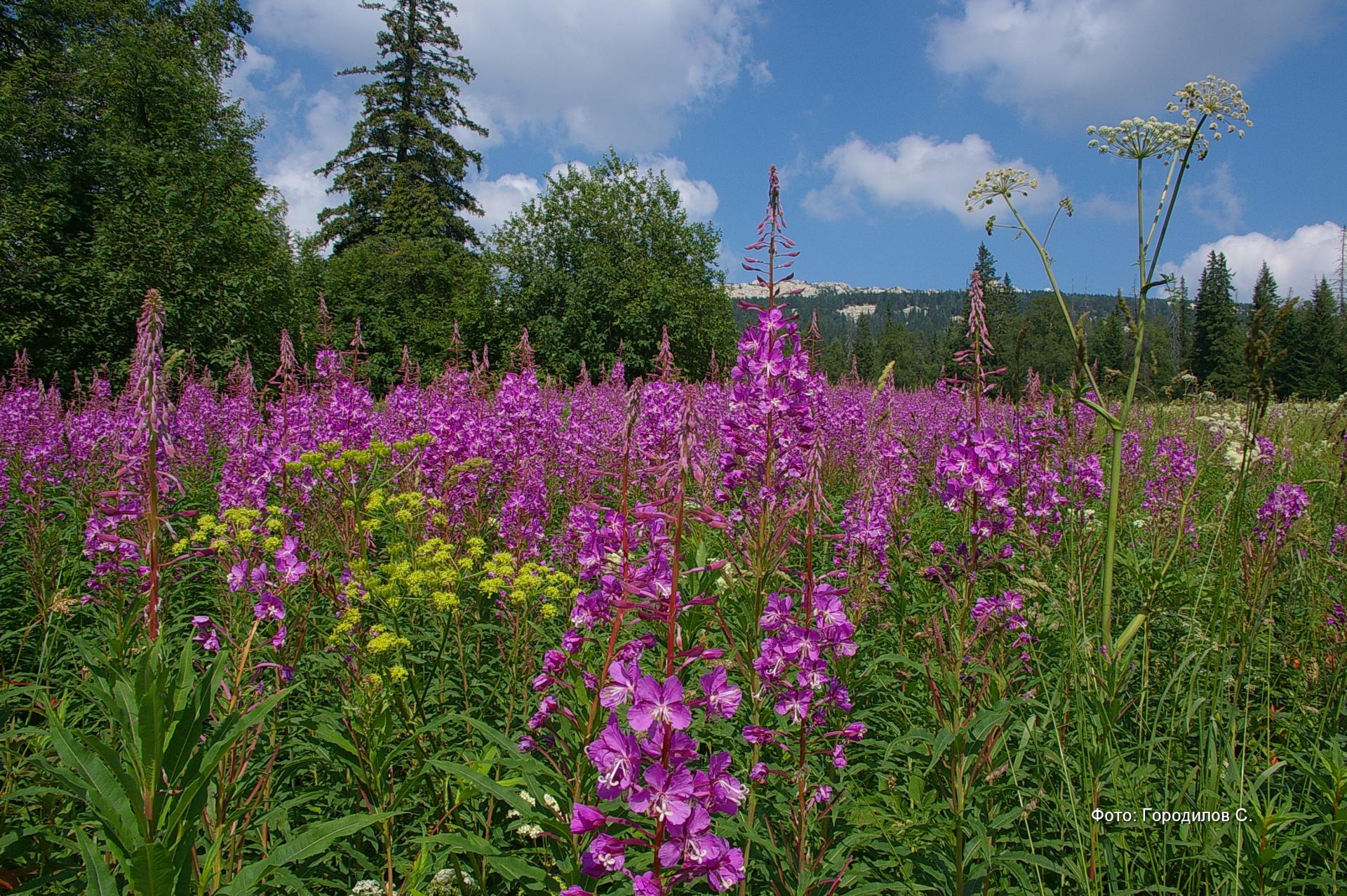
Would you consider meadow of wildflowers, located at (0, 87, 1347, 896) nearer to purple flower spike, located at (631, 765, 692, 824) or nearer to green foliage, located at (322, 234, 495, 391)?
purple flower spike, located at (631, 765, 692, 824)

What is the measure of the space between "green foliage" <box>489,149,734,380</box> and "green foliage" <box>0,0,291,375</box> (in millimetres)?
13963

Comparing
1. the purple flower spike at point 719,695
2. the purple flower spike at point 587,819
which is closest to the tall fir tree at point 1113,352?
the purple flower spike at point 719,695

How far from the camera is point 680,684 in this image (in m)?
1.27

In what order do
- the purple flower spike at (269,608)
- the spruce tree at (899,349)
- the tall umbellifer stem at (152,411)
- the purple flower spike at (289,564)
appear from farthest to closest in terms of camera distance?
the spruce tree at (899,349) → the purple flower spike at (289,564) → the purple flower spike at (269,608) → the tall umbellifer stem at (152,411)

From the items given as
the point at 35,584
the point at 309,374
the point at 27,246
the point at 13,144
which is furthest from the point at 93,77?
the point at 35,584

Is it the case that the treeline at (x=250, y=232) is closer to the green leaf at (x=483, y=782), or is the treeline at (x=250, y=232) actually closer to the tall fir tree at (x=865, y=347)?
the green leaf at (x=483, y=782)

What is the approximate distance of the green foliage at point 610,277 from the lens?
110 feet

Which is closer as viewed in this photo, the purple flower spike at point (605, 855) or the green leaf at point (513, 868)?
the purple flower spike at point (605, 855)

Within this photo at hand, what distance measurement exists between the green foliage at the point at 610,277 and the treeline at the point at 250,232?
0.12 m

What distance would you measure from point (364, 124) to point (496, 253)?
9.94 meters

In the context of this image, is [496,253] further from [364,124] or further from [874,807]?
[874,807]

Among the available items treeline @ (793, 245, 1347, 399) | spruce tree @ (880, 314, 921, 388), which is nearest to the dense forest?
treeline @ (793, 245, 1347, 399)

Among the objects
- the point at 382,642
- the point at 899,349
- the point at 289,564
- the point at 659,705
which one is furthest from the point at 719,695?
the point at 899,349

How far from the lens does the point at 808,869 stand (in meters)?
1.89
